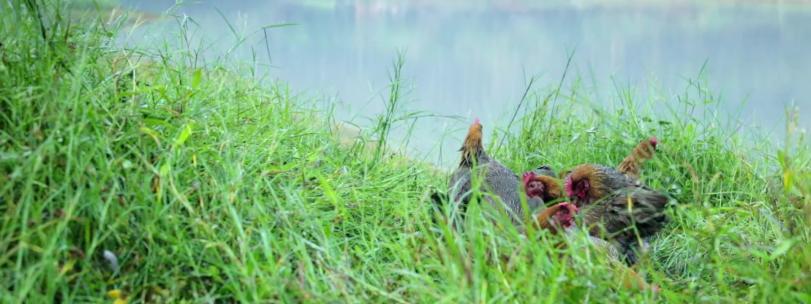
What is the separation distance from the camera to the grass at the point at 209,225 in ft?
6.45

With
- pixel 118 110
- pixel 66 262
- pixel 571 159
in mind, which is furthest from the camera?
pixel 571 159

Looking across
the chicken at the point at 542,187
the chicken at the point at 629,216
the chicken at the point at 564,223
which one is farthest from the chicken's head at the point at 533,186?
the chicken at the point at 564,223

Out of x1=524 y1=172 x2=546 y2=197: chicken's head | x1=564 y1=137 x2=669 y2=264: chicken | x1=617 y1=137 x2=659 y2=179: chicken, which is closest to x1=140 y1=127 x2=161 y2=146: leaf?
x1=564 y1=137 x2=669 y2=264: chicken

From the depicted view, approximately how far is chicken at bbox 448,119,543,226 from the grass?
221mm

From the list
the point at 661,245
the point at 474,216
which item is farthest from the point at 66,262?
the point at 661,245

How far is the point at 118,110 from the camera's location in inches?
89.7

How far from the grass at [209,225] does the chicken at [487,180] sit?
22 centimetres

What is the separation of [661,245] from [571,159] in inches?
29.4

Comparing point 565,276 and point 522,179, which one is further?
point 522,179

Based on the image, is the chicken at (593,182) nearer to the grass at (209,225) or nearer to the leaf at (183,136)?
the grass at (209,225)

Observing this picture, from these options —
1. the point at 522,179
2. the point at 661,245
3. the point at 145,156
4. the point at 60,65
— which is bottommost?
the point at 661,245

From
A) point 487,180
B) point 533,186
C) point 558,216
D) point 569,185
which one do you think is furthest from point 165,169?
point 569,185

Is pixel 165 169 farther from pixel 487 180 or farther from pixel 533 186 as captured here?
pixel 533 186

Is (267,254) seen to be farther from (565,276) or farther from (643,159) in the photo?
(643,159)
